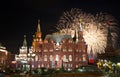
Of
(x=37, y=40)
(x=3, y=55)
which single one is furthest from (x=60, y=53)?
(x=3, y=55)

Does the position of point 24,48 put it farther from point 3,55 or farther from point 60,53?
point 60,53

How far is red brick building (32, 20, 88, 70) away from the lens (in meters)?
136

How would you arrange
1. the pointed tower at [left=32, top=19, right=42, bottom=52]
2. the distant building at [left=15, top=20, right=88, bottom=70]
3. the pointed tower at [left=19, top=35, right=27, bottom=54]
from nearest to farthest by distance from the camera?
the distant building at [left=15, top=20, right=88, bottom=70]
the pointed tower at [left=32, top=19, right=42, bottom=52]
the pointed tower at [left=19, top=35, right=27, bottom=54]

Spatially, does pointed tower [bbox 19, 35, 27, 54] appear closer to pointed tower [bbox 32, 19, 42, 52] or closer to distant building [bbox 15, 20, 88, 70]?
pointed tower [bbox 32, 19, 42, 52]

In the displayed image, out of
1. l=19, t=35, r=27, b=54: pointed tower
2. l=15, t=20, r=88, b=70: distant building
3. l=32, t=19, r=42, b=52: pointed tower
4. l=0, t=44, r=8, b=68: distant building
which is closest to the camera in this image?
l=15, t=20, r=88, b=70: distant building

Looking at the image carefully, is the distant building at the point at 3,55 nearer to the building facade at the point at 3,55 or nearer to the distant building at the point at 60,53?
the building facade at the point at 3,55

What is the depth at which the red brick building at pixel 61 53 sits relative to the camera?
13575cm

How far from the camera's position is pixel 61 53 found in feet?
452

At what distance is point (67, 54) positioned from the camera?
138 metres

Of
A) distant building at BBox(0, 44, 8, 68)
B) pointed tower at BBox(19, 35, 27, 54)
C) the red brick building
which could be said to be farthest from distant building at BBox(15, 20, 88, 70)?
distant building at BBox(0, 44, 8, 68)

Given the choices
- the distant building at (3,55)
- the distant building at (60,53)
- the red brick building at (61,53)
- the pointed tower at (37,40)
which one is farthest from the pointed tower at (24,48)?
the red brick building at (61,53)

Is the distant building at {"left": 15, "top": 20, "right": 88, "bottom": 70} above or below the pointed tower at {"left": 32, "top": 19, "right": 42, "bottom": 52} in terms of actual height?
below

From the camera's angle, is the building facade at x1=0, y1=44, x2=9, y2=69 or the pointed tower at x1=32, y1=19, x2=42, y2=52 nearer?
the pointed tower at x1=32, y1=19, x2=42, y2=52

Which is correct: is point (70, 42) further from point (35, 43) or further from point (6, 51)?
point (6, 51)
